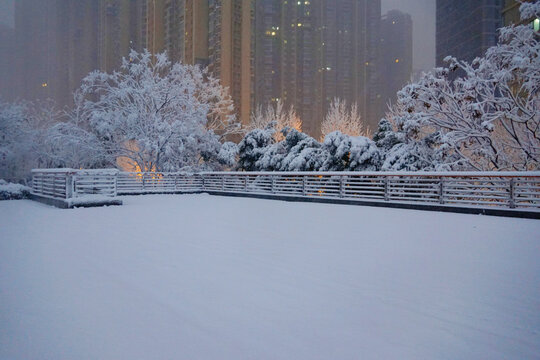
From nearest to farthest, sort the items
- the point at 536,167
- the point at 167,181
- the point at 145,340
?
1. the point at 145,340
2. the point at 536,167
3. the point at 167,181

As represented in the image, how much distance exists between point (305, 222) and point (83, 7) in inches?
6016

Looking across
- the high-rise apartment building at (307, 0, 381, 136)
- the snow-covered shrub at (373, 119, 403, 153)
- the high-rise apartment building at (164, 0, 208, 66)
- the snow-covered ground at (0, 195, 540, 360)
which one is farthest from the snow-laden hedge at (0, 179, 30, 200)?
the high-rise apartment building at (307, 0, 381, 136)

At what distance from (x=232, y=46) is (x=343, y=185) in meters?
75.2

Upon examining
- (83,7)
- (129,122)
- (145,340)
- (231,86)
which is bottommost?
(145,340)

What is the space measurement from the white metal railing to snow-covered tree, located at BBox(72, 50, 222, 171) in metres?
2.16

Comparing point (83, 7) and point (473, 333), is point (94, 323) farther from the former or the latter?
point (83, 7)

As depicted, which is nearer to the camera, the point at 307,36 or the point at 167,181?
the point at 167,181

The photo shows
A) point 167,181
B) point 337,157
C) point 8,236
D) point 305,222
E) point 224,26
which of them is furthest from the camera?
point 224,26

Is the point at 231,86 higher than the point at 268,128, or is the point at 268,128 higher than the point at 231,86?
the point at 231,86

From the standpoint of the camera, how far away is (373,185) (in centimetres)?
1733

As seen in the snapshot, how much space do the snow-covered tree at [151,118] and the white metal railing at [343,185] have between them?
2162 millimetres

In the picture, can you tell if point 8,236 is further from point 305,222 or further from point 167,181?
point 167,181

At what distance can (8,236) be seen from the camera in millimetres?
6863

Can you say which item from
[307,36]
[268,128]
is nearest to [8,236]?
[268,128]
